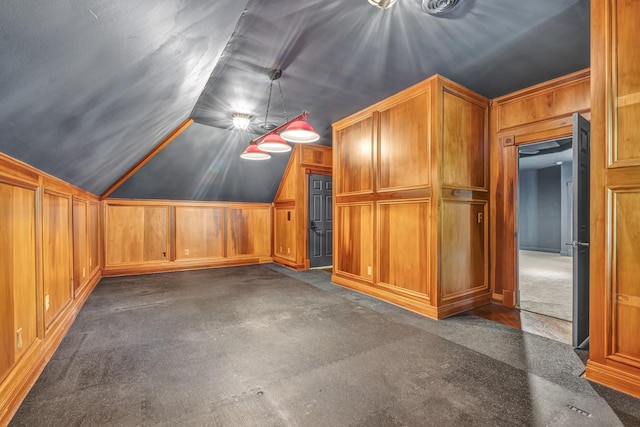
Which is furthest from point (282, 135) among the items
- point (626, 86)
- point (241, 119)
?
point (626, 86)

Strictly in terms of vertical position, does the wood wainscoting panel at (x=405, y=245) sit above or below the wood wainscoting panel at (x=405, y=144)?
below

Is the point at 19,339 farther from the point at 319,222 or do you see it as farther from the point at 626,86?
the point at 319,222

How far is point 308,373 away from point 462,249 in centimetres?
247

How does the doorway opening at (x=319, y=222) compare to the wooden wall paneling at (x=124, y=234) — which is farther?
the doorway opening at (x=319, y=222)

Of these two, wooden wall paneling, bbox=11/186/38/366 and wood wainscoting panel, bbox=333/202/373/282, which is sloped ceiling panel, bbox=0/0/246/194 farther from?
wood wainscoting panel, bbox=333/202/373/282

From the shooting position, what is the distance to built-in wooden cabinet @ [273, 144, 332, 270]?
6211 mm

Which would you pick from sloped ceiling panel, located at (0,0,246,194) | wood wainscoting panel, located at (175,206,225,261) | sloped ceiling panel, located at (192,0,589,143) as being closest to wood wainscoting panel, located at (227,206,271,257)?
wood wainscoting panel, located at (175,206,225,261)

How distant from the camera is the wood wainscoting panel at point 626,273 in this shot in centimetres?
185

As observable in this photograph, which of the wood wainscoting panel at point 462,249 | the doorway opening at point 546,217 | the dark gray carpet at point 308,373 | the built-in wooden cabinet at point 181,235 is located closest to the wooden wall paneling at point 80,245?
the dark gray carpet at point 308,373

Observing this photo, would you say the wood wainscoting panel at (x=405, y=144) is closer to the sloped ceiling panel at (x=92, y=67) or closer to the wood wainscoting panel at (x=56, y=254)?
the sloped ceiling panel at (x=92, y=67)

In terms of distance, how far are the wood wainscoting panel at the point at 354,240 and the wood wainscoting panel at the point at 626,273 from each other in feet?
8.33

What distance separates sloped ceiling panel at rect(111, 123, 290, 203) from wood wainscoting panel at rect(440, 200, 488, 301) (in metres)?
3.77

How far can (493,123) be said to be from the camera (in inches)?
150

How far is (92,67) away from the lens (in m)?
1.58
